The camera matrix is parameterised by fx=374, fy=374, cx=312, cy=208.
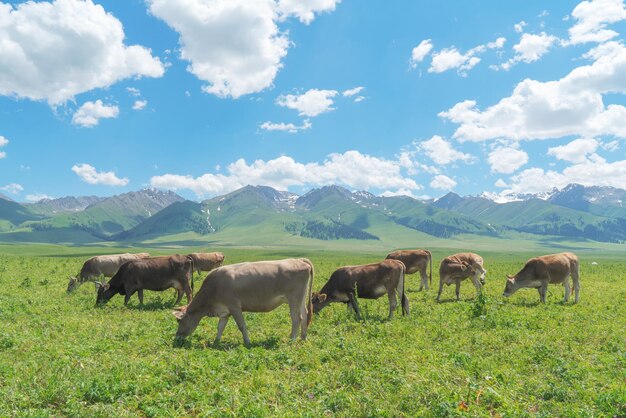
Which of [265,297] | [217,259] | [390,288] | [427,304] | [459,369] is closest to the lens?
[459,369]

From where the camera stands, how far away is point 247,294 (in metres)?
13.5

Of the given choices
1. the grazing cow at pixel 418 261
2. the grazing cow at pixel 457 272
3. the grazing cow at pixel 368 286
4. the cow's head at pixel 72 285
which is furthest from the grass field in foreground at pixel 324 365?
the grazing cow at pixel 418 261

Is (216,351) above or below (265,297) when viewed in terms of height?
below

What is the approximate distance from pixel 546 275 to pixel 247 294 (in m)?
18.2

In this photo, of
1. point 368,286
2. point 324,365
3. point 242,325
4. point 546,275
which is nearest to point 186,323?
point 242,325

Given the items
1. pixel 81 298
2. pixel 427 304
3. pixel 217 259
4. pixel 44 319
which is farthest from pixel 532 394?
pixel 217 259

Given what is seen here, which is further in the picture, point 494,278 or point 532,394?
point 494,278

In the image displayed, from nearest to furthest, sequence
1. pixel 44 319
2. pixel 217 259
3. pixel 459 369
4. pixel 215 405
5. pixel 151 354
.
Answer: pixel 215 405
pixel 459 369
pixel 151 354
pixel 44 319
pixel 217 259

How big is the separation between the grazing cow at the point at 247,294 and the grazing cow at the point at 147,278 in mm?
7433

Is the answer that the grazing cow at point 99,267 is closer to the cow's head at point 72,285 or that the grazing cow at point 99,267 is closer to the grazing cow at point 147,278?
the cow's head at point 72,285

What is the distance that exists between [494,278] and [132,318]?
2980cm

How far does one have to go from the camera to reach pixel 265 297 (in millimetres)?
13570

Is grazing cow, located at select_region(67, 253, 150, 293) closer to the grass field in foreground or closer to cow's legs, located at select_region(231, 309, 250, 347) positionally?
the grass field in foreground

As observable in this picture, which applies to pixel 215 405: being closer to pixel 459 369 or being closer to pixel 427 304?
pixel 459 369
